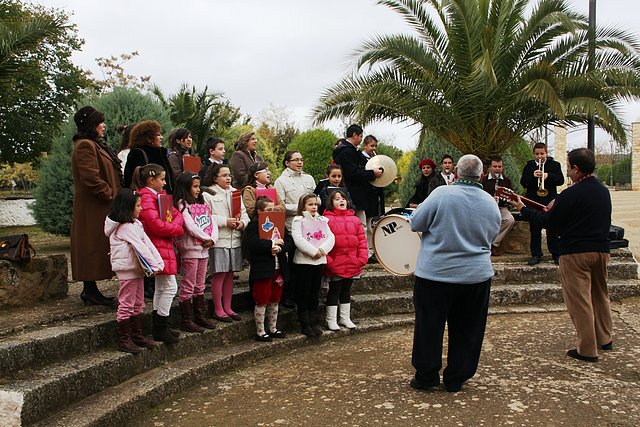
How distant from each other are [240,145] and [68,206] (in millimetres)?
4173

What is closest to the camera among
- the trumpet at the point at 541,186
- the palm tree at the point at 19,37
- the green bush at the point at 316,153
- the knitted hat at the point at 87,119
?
the knitted hat at the point at 87,119

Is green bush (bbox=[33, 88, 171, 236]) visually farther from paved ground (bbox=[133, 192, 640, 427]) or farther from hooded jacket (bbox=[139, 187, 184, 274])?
paved ground (bbox=[133, 192, 640, 427])

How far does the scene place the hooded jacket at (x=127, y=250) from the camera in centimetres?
499

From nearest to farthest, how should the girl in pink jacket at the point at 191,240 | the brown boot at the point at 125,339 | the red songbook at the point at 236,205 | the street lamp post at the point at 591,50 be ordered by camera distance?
the brown boot at the point at 125,339, the girl in pink jacket at the point at 191,240, the red songbook at the point at 236,205, the street lamp post at the point at 591,50

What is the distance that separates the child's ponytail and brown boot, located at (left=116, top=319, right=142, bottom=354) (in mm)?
1192

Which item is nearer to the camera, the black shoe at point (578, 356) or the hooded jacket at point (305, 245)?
the black shoe at point (578, 356)

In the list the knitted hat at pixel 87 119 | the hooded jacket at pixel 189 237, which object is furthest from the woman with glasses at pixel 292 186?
the knitted hat at pixel 87 119

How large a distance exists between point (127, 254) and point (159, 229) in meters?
0.38

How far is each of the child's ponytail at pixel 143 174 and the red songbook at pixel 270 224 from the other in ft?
3.62

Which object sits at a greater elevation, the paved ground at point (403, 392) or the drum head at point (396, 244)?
the drum head at point (396, 244)

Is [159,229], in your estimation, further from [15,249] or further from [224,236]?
[15,249]

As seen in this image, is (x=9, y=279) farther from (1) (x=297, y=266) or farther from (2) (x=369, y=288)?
(2) (x=369, y=288)

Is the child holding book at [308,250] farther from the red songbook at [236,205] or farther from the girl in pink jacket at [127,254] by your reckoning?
the girl in pink jacket at [127,254]

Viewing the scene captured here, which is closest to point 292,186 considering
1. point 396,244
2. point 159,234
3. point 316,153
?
point 396,244
